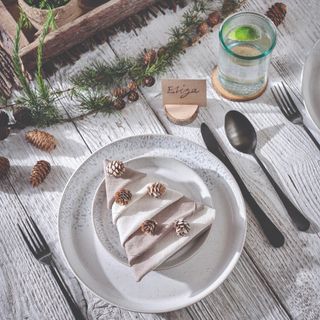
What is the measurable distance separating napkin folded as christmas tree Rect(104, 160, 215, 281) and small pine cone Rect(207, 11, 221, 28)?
0.47 m

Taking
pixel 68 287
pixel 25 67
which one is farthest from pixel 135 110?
→ pixel 68 287

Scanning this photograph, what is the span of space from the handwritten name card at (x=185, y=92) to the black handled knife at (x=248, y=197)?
0.19 feet

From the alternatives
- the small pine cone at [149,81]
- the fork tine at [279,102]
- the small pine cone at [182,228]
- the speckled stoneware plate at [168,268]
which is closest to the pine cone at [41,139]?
the speckled stoneware plate at [168,268]

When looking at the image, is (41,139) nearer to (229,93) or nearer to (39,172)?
(39,172)

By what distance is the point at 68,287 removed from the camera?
→ 1.10 m

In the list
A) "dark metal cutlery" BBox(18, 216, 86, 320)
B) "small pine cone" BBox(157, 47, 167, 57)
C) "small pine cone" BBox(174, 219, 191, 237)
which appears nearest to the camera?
"small pine cone" BBox(174, 219, 191, 237)

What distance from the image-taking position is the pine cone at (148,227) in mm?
983

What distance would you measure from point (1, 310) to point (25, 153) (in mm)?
333

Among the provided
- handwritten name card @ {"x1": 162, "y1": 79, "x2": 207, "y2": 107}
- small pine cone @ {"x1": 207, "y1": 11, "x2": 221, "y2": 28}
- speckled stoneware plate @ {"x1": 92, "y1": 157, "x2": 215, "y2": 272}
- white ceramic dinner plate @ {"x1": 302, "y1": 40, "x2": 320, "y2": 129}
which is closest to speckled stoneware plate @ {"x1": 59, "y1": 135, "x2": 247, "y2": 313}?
speckled stoneware plate @ {"x1": 92, "y1": 157, "x2": 215, "y2": 272}

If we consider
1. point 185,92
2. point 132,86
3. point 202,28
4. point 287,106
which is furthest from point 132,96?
point 287,106

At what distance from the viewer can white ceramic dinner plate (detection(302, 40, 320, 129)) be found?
1142mm

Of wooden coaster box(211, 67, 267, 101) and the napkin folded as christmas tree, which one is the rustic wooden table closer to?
wooden coaster box(211, 67, 267, 101)

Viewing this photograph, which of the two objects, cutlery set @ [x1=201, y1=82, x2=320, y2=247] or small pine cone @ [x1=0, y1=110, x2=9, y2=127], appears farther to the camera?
small pine cone @ [x1=0, y1=110, x2=9, y2=127]

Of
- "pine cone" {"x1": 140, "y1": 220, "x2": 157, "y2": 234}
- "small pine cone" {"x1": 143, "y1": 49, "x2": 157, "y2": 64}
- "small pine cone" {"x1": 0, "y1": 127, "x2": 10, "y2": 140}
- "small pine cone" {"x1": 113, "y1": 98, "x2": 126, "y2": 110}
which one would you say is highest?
"small pine cone" {"x1": 0, "y1": 127, "x2": 10, "y2": 140}
